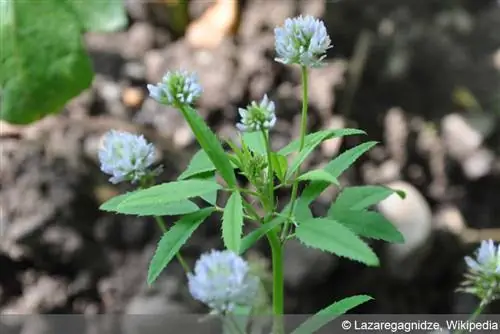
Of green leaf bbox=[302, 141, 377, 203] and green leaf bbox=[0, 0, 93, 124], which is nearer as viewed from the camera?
green leaf bbox=[302, 141, 377, 203]

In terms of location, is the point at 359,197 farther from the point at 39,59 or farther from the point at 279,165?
the point at 39,59

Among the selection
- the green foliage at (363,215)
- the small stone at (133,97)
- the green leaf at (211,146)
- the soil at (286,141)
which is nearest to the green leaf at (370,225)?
the green foliage at (363,215)

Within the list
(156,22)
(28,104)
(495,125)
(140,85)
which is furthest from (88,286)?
(495,125)

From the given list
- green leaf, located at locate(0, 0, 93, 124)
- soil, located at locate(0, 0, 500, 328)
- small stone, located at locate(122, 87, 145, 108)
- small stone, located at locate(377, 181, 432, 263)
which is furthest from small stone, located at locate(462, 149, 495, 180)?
green leaf, located at locate(0, 0, 93, 124)

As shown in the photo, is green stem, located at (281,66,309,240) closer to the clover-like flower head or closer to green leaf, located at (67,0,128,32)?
the clover-like flower head

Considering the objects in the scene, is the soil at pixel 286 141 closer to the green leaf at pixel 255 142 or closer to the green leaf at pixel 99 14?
the green leaf at pixel 99 14

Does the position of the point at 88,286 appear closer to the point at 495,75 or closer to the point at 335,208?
the point at 335,208
